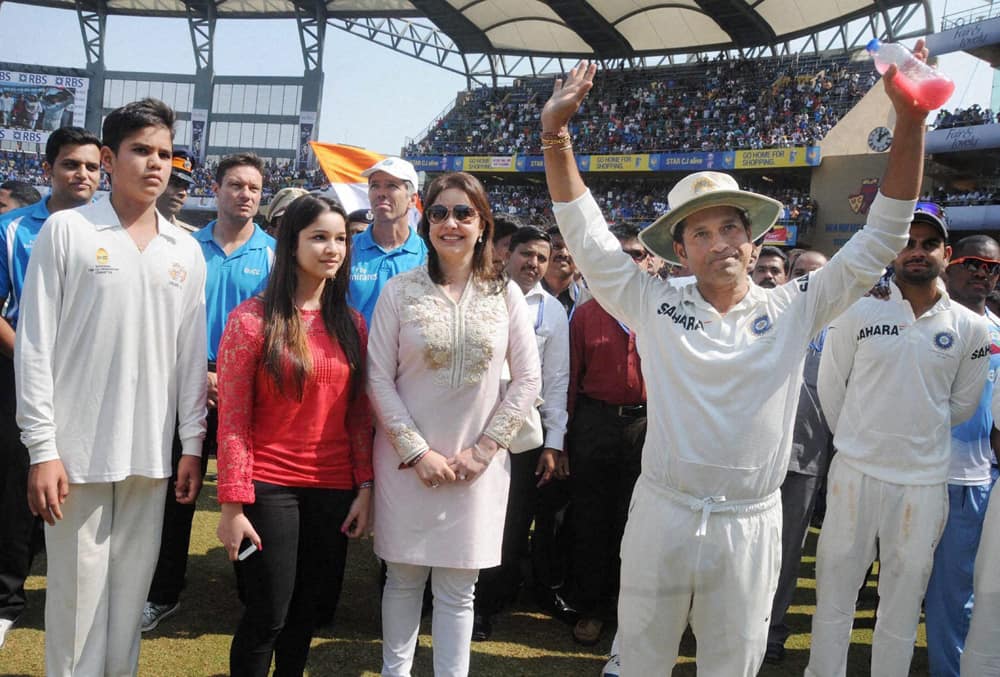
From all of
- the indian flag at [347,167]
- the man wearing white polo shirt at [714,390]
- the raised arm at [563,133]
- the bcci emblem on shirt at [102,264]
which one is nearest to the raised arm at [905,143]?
the man wearing white polo shirt at [714,390]

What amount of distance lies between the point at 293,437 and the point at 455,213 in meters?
0.97

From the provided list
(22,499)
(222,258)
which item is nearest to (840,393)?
(222,258)

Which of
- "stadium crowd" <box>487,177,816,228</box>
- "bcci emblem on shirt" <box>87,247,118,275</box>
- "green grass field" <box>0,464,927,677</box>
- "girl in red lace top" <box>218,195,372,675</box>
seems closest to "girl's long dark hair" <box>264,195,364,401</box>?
"girl in red lace top" <box>218,195,372,675</box>

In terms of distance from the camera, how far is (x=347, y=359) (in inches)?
104

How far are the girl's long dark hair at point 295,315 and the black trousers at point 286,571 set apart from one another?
361mm

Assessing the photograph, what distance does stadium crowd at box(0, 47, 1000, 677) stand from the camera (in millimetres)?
2207

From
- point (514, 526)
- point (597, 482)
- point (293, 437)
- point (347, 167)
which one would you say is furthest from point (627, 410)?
point (347, 167)

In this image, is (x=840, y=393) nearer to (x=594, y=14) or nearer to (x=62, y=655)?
(x=62, y=655)

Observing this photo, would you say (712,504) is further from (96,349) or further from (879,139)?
(879,139)

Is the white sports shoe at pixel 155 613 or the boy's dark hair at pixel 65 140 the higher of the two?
the boy's dark hair at pixel 65 140

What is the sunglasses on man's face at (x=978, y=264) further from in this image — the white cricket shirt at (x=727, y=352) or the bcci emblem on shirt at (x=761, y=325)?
the bcci emblem on shirt at (x=761, y=325)

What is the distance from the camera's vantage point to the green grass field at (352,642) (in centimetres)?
315

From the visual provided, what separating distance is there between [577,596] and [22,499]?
8.52ft

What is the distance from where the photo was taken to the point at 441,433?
8.90 feet
